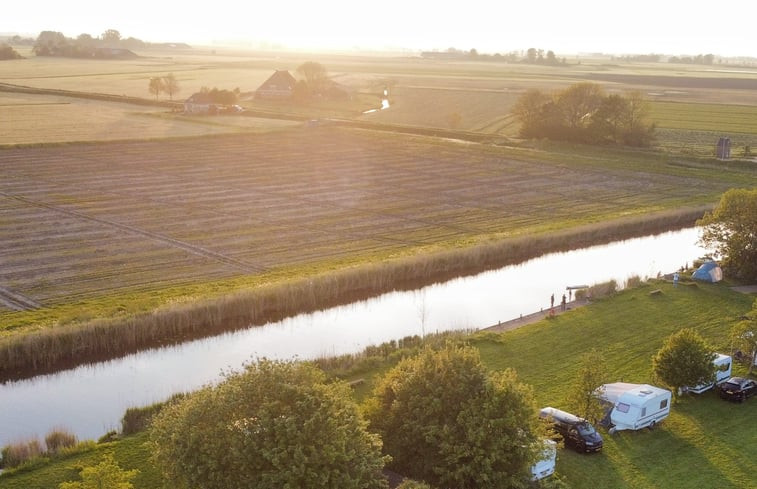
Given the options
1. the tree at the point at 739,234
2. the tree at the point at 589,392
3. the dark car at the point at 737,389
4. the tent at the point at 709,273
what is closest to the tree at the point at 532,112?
the tree at the point at 739,234

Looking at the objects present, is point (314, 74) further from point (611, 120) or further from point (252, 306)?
point (252, 306)

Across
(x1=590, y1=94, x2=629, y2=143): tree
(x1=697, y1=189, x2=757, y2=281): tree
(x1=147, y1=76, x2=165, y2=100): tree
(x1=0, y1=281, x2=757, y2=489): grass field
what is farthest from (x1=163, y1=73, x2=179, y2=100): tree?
(x1=0, y1=281, x2=757, y2=489): grass field

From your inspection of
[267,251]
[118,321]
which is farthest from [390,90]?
[118,321]

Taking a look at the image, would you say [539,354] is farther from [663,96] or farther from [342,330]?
[663,96]

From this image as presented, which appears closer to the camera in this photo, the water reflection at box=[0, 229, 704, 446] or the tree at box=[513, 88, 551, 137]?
the water reflection at box=[0, 229, 704, 446]

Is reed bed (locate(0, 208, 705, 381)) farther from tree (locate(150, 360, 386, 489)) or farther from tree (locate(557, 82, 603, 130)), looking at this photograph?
tree (locate(557, 82, 603, 130))

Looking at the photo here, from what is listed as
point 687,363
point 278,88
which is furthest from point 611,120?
point 687,363
